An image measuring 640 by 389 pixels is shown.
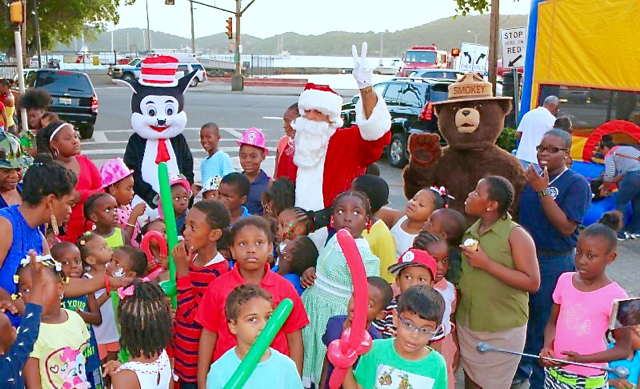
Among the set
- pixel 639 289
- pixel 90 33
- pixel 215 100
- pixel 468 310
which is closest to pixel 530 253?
pixel 468 310

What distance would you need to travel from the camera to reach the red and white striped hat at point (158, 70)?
488 centimetres

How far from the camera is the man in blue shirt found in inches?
167

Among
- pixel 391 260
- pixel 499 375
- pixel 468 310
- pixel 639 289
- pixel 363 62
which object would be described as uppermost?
pixel 363 62

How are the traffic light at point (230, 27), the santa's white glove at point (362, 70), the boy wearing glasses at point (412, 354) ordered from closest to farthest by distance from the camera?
1. the boy wearing glasses at point (412, 354)
2. the santa's white glove at point (362, 70)
3. the traffic light at point (230, 27)

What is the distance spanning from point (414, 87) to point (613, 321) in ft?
34.7

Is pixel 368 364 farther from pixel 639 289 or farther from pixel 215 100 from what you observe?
pixel 215 100

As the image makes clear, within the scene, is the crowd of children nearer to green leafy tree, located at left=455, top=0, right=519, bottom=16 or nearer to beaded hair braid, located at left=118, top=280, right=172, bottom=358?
beaded hair braid, located at left=118, top=280, right=172, bottom=358

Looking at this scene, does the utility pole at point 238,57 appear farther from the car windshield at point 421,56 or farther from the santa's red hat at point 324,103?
the santa's red hat at point 324,103

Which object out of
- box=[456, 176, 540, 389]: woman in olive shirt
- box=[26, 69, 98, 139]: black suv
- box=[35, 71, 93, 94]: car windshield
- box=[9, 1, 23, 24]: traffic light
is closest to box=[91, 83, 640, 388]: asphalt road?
box=[26, 69, 98, 139]: black suv

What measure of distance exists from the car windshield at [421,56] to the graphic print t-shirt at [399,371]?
104 feet

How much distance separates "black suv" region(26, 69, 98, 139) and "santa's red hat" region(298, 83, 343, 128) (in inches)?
458

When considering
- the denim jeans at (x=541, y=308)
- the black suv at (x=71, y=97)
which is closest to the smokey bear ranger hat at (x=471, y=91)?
the denim jeans at (x=541, y=308)

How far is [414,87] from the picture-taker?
12969mm

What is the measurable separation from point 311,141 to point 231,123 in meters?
14.7
